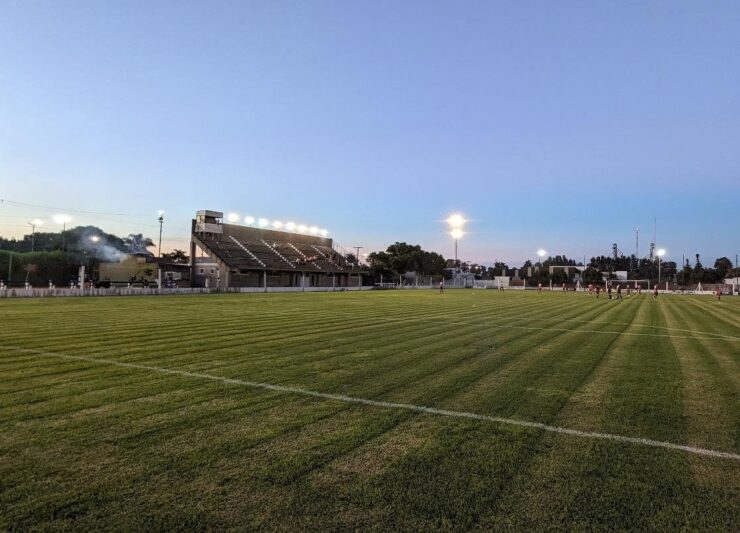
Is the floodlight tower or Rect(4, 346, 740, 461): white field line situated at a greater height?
the floodlight tower

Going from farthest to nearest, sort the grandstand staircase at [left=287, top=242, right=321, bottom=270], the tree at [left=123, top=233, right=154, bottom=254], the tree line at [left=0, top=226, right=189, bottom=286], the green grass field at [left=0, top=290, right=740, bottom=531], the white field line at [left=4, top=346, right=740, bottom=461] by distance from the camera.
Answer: the tree at [left=123, top=233, right=154, bottom=254], the grandstand staircase at [left=287, top=242, right=321, bottom=270], the tree line at [left=0, top=226, right=189, bottom=286], the white field line at [left=4, top=346, right=740, bottom=461], the green grass field at [left=0, top=290, right=740, bottom=531]

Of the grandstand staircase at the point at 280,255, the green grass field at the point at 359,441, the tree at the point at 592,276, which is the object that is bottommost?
the green grass field at the point at 359,441

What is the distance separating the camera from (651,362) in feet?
29.8

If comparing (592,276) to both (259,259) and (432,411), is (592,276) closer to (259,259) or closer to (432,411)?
(259,259)

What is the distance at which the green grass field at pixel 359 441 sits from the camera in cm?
318

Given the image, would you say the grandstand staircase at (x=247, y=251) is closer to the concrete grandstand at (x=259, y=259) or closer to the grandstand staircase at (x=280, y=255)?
the concrete grandstand at (x=259, y=259)

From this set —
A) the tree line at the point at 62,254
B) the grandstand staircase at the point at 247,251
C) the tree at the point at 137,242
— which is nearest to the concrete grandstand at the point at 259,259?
the grandstand staircase at the point at 247,251

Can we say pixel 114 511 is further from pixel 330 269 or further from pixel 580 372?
pixel 330 269

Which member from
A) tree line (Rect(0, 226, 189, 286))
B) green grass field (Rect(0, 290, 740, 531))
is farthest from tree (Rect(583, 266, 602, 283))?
green grass field (Rect(0, 290, 740, 531))

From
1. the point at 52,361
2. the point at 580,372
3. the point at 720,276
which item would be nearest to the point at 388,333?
the point at 580,372

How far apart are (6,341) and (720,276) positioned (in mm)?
127760

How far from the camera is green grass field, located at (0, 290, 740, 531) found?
318 centimetres

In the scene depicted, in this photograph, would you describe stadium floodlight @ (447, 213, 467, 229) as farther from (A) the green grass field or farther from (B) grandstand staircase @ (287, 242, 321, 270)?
(A) the green grass field

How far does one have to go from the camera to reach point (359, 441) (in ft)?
14.7
